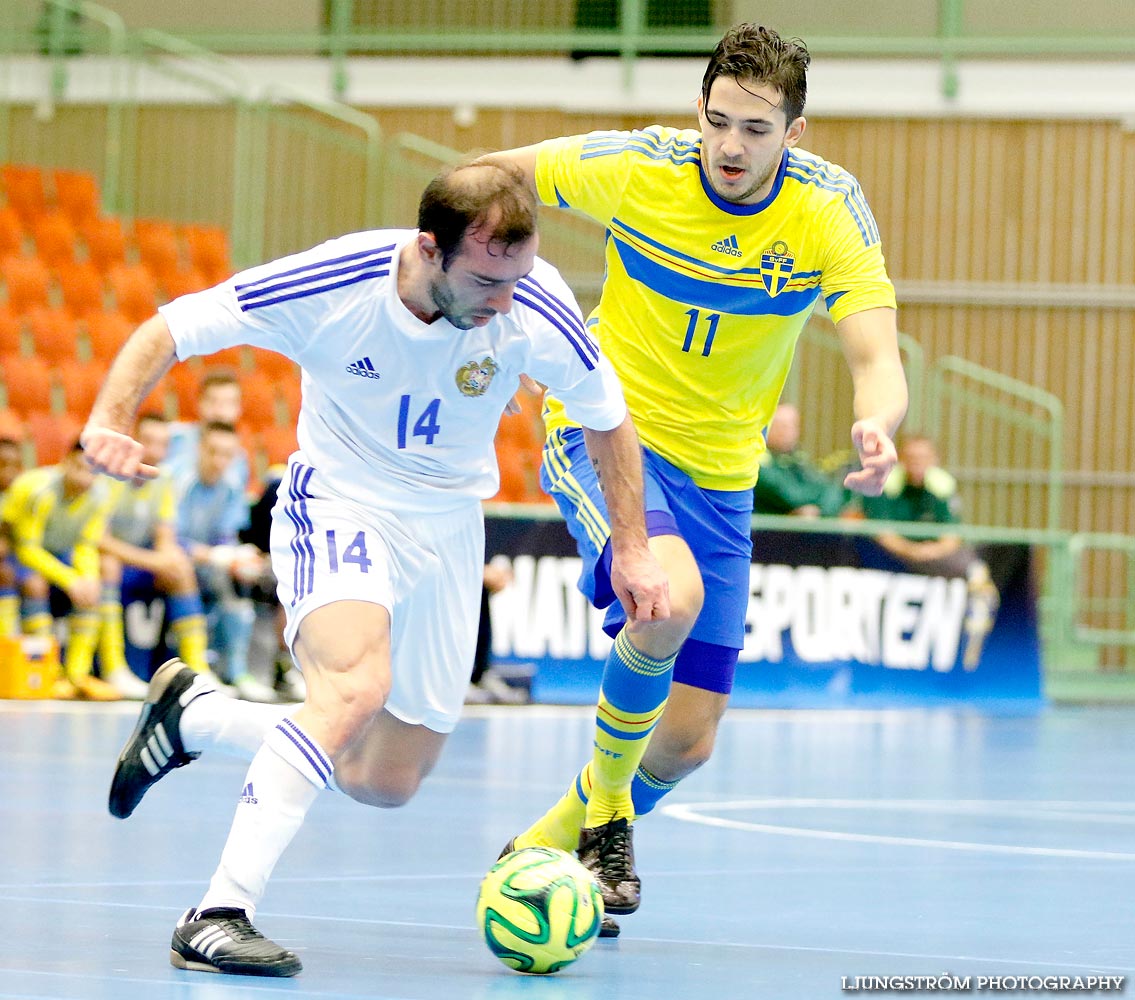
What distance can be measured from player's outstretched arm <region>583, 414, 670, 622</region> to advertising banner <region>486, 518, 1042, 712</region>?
7.82m

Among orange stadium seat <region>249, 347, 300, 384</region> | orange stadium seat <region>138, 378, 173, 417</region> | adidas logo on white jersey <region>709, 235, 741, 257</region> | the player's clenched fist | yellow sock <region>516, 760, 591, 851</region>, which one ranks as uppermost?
orange stadium seat <region>249, 347, 300, 384</region>

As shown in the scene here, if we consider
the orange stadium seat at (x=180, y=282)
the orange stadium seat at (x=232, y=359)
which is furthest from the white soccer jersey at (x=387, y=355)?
the orange stadium seat at (x=180, y=282)

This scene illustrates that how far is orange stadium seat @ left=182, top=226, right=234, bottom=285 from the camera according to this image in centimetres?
1792

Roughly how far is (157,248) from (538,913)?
14.0 meters

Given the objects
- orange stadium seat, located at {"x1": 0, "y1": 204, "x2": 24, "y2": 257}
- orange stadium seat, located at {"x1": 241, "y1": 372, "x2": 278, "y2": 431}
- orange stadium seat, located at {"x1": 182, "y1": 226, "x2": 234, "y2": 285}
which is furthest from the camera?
orange stadium seat, located at {"x1": 182, "y1": 226, "x2": 234, "y2": 285}

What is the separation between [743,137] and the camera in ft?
17.1

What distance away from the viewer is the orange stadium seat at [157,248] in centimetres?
1750

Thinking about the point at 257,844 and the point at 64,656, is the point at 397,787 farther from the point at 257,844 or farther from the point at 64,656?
the point at 64,656

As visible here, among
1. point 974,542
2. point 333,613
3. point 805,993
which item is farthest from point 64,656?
point 805,993

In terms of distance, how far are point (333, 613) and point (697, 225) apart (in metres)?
1.63

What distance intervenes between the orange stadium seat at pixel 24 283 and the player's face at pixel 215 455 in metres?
3.98

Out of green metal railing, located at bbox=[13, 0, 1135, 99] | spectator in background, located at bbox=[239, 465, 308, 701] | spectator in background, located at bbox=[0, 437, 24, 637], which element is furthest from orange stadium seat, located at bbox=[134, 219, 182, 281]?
spectator in background, located at bbox=[0, 437, 24, 637]

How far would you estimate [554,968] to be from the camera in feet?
14.3

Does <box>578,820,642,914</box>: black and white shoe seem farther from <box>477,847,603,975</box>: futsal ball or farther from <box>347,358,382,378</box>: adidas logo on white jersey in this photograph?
<box>347,358,382,378</box>: adidas logo on white jersey
